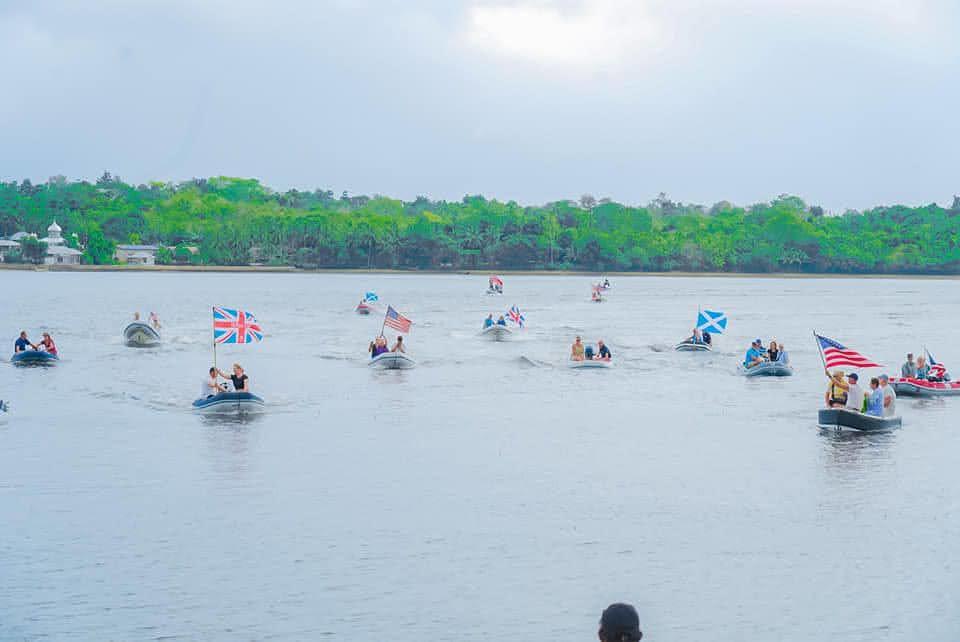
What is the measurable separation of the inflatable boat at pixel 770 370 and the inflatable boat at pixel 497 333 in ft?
78.1

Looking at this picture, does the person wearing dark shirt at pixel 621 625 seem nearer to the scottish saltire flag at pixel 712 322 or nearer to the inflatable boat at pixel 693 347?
the scottish saltire flag at pixel 712 322

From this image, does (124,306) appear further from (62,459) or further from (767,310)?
(62,459)

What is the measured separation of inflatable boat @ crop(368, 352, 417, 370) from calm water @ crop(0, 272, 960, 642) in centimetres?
157

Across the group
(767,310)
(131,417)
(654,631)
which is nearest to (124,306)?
(767,310)

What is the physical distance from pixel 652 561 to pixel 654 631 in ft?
11.6

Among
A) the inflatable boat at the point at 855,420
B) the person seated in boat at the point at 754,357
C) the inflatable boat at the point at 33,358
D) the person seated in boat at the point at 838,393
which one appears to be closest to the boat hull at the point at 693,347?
the person seated in boat at the point at 754,357

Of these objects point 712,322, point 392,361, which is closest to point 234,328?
point 392,361

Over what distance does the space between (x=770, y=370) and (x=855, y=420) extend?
16325 mm

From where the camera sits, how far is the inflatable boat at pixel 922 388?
4550 cm

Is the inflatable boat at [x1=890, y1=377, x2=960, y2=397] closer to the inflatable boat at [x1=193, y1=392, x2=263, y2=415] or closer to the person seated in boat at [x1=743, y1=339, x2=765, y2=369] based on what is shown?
the person seated in boat at [x1=743, y1=339, x2=765, y2=369]

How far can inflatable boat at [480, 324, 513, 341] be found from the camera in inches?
2940

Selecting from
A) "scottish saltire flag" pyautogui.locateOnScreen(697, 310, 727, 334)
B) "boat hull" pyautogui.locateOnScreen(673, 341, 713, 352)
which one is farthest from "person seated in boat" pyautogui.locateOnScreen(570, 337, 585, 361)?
"boat hull" pyautogui.locateOnScreen(673, 341, 713, 352)

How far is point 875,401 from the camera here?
120ft

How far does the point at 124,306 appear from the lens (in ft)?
396
